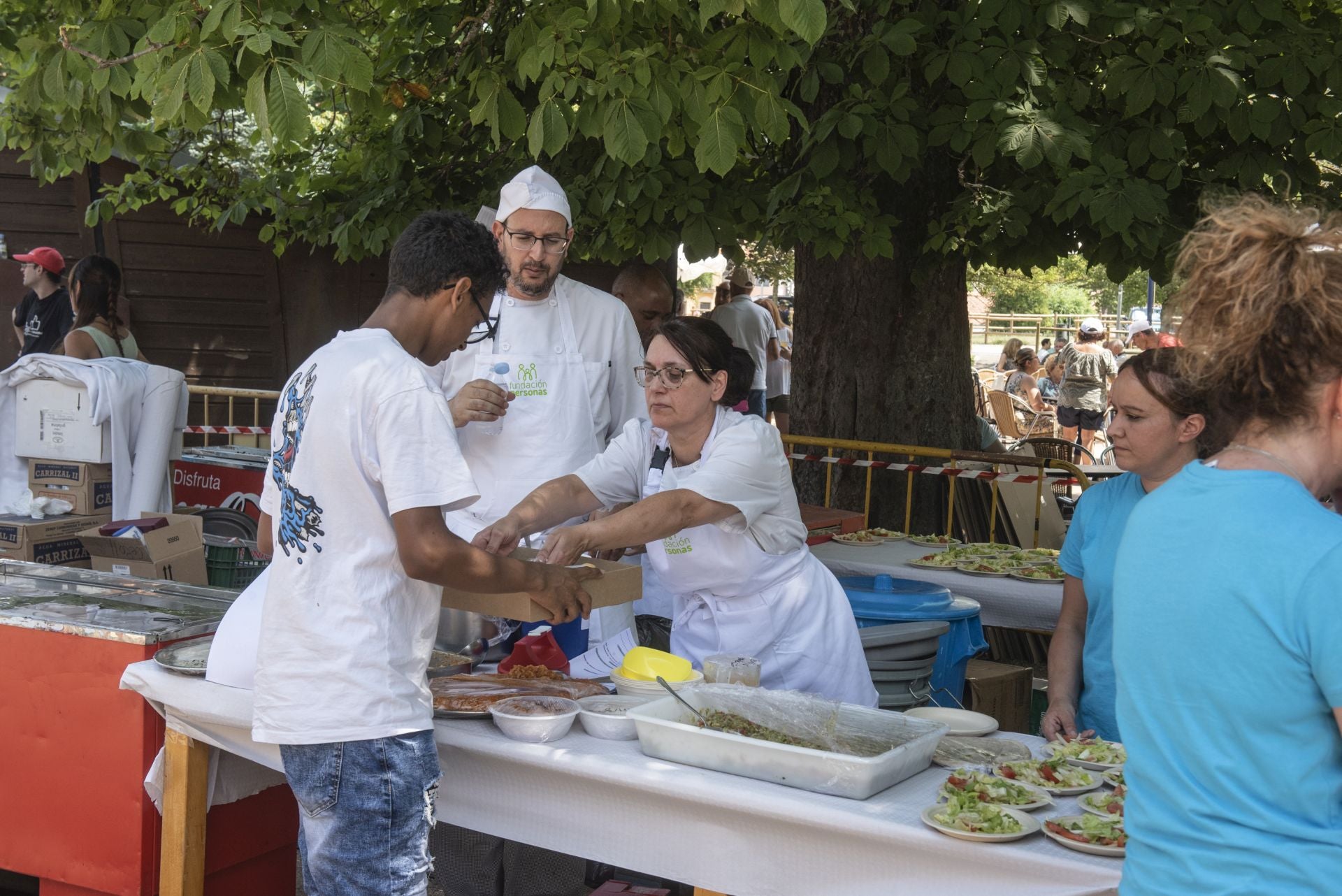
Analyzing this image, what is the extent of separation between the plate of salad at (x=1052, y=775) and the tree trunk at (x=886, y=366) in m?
4.61

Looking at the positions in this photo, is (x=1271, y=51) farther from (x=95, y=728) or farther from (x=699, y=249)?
(x=95, y=728)

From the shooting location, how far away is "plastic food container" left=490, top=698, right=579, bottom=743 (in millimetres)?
2514

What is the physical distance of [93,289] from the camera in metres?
5.56

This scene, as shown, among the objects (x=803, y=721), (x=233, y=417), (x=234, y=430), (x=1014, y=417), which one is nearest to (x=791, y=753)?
(x=803, y=721)

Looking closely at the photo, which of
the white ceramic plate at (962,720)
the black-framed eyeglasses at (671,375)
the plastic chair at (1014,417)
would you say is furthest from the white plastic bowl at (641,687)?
the plastic chair at (1014,417)

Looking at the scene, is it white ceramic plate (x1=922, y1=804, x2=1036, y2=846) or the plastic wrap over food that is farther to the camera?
the plastic wrap over food

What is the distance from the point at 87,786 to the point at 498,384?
1.47m

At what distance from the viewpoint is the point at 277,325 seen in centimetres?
1045

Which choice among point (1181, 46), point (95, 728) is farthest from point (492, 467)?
point (1181, 46)

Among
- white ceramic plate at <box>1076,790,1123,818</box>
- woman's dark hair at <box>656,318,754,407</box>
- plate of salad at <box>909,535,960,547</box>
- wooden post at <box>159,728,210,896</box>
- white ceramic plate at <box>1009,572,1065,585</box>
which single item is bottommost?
wooden post at <box>159,728,210,896</box>

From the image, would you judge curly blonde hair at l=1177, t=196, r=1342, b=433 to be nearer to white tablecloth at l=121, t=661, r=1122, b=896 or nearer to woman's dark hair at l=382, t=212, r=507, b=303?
white tablecloth at l=121, t=661, r=1122, b=896

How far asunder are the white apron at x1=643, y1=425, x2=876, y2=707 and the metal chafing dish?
1225 mm

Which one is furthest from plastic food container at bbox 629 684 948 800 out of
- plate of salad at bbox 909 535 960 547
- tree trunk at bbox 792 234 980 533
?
tree trunk at bbox 792 234 980 533

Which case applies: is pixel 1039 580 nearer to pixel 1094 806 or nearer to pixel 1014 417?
pixel 1094 806
